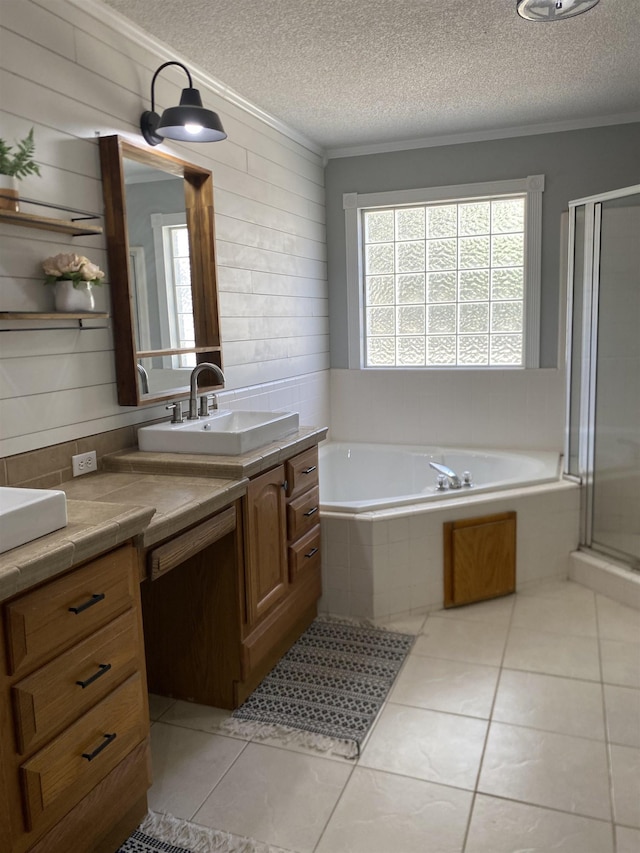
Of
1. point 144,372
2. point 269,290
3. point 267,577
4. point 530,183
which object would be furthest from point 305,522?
point 530,183

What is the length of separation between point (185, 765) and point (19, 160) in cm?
190

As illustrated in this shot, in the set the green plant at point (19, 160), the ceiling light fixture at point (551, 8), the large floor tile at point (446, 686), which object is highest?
the ceiling light fixture at point (551, 8)

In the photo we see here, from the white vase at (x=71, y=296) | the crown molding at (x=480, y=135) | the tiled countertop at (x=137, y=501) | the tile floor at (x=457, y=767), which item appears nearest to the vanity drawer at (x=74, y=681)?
the tiled countertop at (x=137, y=501)

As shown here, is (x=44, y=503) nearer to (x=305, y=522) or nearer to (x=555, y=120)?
(x=305, y=522)

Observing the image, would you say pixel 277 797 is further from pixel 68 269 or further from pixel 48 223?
pixel 48 223

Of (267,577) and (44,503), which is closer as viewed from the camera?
(44,503)

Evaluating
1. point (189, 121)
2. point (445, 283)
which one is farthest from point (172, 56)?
point (445, 283)

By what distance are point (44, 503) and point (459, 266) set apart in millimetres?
3371

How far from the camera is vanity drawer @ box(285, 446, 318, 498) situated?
2684 mm

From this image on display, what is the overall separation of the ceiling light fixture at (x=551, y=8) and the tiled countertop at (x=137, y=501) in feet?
5.86

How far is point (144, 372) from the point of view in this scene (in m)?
2.56

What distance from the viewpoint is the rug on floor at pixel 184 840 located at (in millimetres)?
1778

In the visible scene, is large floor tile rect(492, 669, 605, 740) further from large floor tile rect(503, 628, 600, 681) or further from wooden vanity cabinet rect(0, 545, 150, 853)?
wooden vanity cabinet rect(0, 545, 150, 853)

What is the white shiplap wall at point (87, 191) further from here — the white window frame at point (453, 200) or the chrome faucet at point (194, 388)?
the white window frame at point (453, 200)
